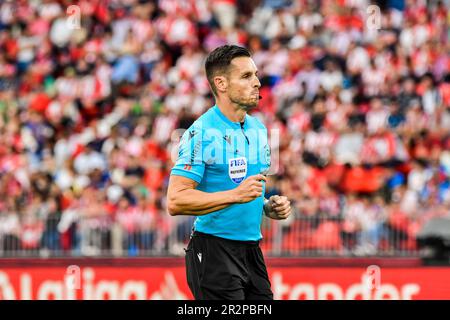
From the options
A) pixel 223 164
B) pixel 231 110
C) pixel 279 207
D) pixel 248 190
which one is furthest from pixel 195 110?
pixel 248 190

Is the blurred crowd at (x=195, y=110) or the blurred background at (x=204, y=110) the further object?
the blurred crowd at (x=195, y=110)

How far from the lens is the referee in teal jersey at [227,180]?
6438mm

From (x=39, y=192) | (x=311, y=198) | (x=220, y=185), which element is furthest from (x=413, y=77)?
(x=220, y=185)

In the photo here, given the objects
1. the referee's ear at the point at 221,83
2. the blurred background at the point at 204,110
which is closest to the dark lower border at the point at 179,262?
the blurred background at the point at 204,110

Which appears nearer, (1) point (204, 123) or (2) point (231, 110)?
(1) point (204, 123)

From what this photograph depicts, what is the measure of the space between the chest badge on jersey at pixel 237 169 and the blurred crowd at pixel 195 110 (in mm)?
7901

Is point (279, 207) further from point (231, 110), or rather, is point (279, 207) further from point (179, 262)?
point (179, 262)

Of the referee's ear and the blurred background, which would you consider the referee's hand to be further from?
the blurred background

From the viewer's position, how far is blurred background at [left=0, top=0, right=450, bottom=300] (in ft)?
47.7

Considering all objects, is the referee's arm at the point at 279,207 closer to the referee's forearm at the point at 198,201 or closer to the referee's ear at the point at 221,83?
the referee's forearm at the point at 198,201

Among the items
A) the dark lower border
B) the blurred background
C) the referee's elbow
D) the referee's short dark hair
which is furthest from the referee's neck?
the blurred background

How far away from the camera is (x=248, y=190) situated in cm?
620

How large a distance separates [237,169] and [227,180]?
0.09 metres
